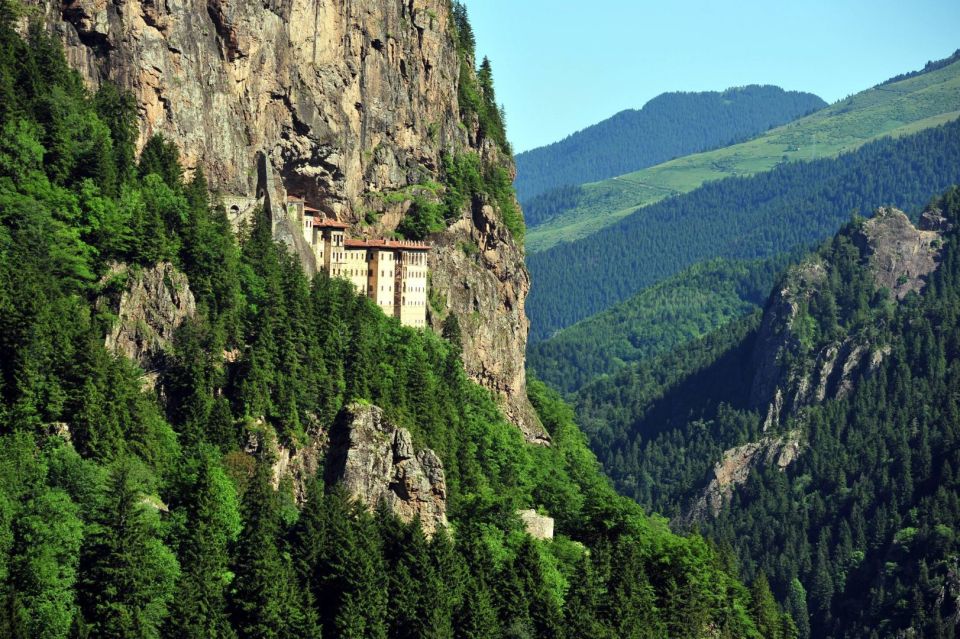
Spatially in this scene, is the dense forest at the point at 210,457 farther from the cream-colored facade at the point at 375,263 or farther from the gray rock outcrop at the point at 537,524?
the cream-colored facade at the point at 375,263

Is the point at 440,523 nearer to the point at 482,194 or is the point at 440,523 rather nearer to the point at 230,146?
the point at 230,146

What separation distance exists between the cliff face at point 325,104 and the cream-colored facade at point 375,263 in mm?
3669

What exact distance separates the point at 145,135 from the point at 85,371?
28464mm

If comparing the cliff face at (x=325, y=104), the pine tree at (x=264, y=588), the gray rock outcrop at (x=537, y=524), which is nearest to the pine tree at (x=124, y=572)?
the pine tree at (x=264, y=588)

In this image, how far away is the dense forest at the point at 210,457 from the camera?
9675 centimetres

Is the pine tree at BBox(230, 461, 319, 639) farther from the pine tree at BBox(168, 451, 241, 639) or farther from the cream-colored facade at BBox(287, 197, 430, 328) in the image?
the cream-colored facade at BBox(287, 197, 430, 328)

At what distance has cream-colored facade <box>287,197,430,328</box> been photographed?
463 feet

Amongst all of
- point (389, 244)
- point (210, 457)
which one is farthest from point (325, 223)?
point (210, 457)

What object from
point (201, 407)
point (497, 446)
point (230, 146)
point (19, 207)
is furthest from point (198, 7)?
point (497, 446)

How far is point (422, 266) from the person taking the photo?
498ft

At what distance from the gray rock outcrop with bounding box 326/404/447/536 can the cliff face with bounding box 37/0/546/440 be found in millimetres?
18517

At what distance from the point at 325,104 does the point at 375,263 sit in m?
13.2

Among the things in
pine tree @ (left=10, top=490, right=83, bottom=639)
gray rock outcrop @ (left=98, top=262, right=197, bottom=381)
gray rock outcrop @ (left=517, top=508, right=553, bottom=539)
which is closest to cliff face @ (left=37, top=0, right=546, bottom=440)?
gray rock outcrop @ (left=98, top=262, right=197, bottom=381)

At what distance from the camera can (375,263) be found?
145500mm
